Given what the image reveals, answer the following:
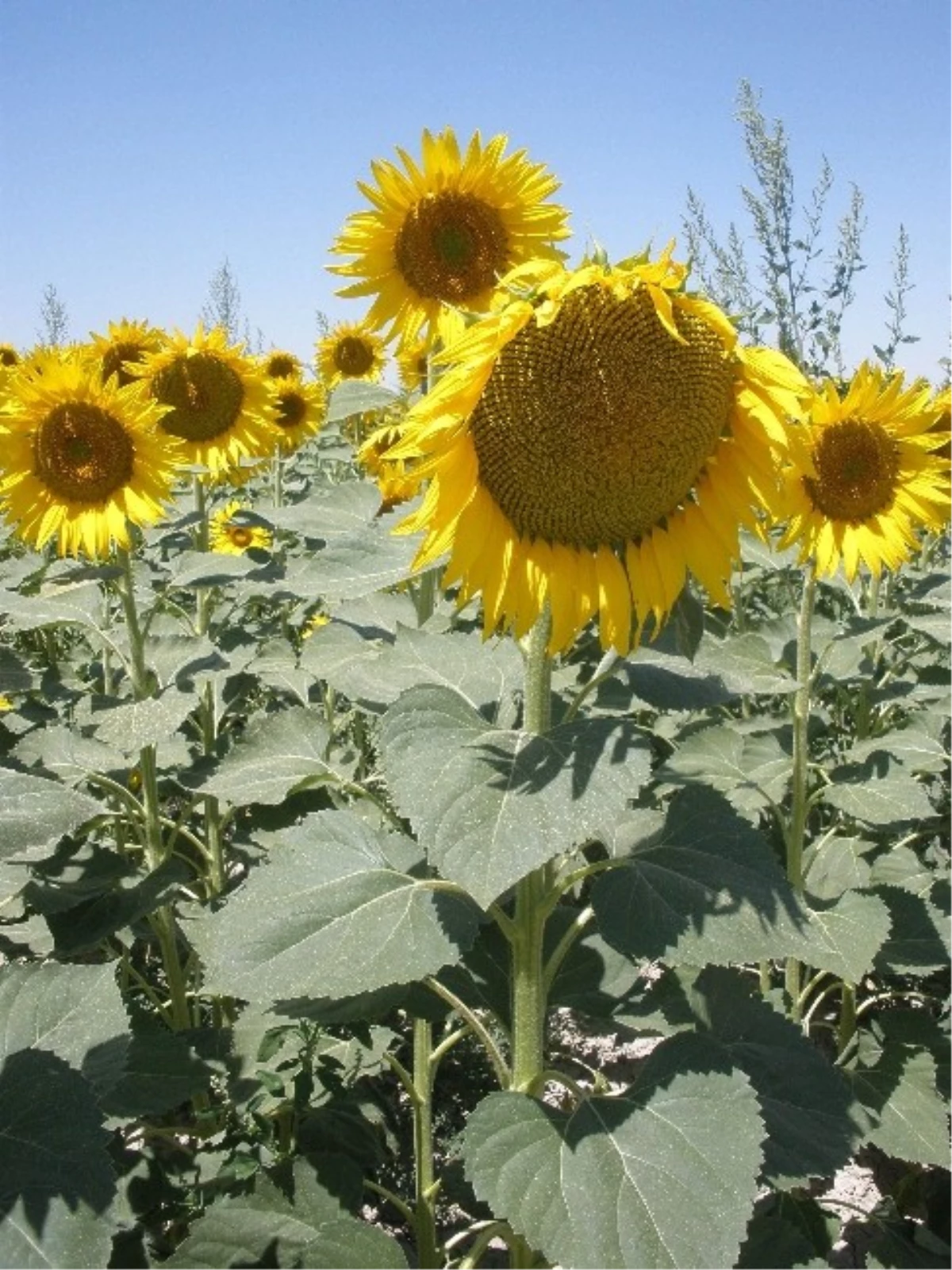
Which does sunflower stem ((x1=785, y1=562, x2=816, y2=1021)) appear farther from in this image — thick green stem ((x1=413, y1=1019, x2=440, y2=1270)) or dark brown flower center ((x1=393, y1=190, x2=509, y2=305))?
dark brown flower center ((x1=393, y1=190, x2=509, y2=305))

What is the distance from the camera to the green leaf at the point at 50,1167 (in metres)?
1.33

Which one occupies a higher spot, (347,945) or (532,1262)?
(347,945)

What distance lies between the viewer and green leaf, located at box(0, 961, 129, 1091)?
5.42 feet

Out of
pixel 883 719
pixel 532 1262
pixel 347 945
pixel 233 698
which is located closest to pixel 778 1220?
pixel 532 1262

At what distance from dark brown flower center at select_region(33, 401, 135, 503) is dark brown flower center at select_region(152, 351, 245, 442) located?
2.26 feet

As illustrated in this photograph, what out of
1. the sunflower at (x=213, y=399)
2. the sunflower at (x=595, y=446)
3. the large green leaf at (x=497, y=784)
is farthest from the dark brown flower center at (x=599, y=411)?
the sunflower at (x=213, y=399)

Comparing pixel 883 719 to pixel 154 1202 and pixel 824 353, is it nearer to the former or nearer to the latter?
pixel 824 353

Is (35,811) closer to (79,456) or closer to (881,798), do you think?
(79,456)

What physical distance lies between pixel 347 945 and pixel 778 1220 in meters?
0.94

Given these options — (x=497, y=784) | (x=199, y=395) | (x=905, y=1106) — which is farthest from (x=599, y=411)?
(x=199, y=395)

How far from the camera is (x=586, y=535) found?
1.69m

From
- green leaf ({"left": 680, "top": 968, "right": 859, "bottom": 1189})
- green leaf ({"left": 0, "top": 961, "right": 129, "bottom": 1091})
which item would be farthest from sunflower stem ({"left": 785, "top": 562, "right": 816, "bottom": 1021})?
green leaf ({"left": 0, "top": 961, "right": 129, "bottom": 1091})

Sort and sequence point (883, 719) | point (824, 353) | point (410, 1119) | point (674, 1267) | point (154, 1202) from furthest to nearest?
point (824, 353) < point (883, 719) < point (410, 1119) < point (154, 1202) < point (674, 1267)

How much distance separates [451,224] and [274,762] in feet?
3.95
